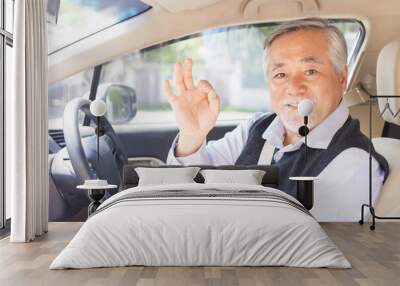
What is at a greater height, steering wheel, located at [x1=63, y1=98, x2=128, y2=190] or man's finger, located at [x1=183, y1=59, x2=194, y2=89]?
man's finger, located at [x1=183, y1=59, x2=194, y2=89]

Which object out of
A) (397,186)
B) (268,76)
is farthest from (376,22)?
(397,186)

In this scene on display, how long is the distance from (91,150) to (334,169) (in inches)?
118

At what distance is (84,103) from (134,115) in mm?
641

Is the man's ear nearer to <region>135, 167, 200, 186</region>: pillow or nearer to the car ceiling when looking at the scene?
the car ceiling

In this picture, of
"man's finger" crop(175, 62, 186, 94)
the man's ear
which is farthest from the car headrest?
"man's finger" crop(175, 62, 186, 94)

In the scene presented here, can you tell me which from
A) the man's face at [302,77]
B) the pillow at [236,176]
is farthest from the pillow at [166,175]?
the man's face at [302,77]

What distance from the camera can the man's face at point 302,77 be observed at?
714cm

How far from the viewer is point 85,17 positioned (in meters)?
7.26

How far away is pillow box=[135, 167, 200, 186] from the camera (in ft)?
22.1

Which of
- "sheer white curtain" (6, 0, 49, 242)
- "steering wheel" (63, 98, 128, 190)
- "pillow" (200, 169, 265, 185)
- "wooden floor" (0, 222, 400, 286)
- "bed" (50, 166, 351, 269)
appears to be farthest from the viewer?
"steering wheel" (63, 98, 128, 190)

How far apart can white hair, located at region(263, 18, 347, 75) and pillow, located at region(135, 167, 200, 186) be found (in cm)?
163

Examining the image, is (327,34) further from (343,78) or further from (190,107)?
(190,107)

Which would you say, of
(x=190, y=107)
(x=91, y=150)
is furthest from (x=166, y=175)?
(x=91, y=150)

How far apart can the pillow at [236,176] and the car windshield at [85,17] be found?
220 cm
